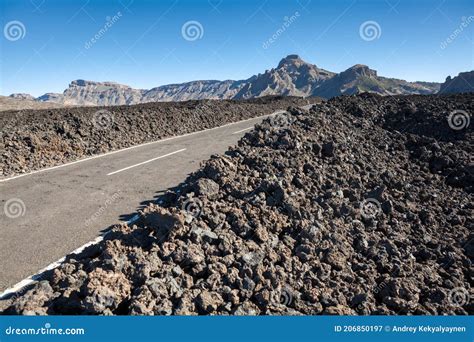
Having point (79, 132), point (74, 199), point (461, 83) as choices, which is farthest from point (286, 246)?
point (461, 83)

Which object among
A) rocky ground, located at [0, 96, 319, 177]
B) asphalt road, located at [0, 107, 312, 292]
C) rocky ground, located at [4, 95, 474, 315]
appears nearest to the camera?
rocky ground, located at [4, 95, 474, 315]

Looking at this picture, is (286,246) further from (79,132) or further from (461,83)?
(461,83)

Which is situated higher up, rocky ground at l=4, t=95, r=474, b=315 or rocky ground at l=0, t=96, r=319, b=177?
rocky ground at l=0, t=96, r=319, b=177

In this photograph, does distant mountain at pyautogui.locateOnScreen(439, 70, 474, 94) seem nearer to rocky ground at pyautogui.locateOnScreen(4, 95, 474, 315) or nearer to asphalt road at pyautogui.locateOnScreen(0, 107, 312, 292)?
asphalt road at pyautogui.locateOnScreen(0, 107, 312, 292)

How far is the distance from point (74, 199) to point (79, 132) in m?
7.90

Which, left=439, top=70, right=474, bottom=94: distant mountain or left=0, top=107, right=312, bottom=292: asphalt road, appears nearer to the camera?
left=0, top=107, right=312, bottom=292: asphalt road

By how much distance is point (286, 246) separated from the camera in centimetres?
595

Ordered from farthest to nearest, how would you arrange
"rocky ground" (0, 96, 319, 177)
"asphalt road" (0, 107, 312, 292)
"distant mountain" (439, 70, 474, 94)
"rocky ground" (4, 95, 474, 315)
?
"distant mountain" (439, 70, 474, 94) < "rocky ground" (0, 96, 319, 177) < "asphalt road" (0, 107, 312, 292) < "rocky ground" (4, 95, 474, 315)

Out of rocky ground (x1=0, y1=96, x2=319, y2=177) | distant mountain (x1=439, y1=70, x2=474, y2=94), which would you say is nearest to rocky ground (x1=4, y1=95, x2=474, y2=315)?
rocky ground (x1=0, y1=96, x2=319, y2=177)

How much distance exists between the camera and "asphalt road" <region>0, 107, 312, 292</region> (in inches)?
269

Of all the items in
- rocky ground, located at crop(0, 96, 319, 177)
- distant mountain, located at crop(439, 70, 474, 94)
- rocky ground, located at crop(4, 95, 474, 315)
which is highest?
distant mountain, located at crop(439, 70, 474, 94)

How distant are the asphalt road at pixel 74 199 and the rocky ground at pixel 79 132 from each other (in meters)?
1.58

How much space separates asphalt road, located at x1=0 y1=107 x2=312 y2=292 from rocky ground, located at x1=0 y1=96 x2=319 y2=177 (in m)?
1.58

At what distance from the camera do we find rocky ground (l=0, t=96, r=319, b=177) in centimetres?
1384
